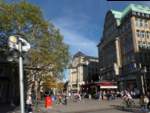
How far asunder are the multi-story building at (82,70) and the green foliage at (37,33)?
195 feet

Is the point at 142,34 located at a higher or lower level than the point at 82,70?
higher

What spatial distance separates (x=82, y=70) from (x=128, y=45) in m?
45.1

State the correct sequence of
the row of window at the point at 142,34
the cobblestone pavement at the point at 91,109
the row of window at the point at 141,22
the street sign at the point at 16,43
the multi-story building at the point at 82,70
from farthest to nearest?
the multi-story building at the point at 82,70
the row of window at the point at 141,22
the row of window at the point at 142,34
the cobblestone pavement at the point at 91,109
the street sign at the point at 16,43

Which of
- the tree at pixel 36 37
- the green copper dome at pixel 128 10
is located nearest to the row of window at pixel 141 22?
the green copper dome at pixel 128 10

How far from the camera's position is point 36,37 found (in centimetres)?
4125

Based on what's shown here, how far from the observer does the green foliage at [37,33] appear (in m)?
37.9

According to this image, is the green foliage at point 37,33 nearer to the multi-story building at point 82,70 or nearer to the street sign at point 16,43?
the street sign at point 16,43

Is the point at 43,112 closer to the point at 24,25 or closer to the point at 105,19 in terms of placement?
the point at 24,25

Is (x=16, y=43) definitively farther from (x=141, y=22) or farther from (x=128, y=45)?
(x=141, y=22)

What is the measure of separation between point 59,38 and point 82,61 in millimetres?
75331

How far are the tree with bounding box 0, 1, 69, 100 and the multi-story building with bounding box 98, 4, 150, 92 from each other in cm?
2486

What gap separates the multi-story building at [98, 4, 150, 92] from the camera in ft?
221

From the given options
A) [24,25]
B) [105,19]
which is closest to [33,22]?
[24,25]

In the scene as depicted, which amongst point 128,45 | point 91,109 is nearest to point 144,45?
point 128,45
